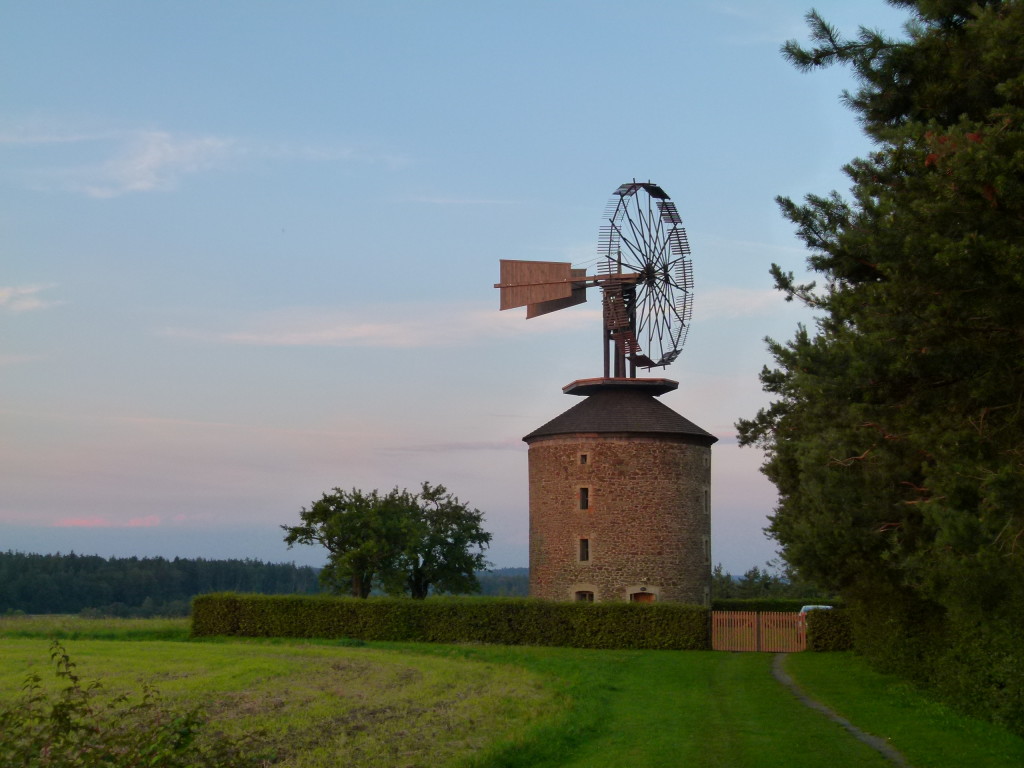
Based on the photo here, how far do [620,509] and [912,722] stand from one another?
23.4 meters

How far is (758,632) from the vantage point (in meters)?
34.2

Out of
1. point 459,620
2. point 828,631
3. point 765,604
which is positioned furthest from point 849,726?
point 765,604

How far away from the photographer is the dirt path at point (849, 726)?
1342 cm

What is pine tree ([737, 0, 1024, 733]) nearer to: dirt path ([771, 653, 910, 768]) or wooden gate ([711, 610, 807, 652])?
dirt path ([771, 653, 910, 768])

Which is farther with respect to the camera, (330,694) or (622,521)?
(622,521)

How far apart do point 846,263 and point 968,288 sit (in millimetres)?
2016

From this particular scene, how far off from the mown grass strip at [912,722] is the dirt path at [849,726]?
0.13m

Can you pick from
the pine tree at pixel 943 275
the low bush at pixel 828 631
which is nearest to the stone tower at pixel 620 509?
the low bush at pixel 828 631

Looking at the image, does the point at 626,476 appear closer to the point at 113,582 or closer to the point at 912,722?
the point at 912,722

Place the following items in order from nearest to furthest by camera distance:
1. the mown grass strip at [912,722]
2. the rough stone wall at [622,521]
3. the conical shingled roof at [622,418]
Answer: the mown grass strip at [912,722], the rough stone wall at [622,521], the conical shingled roof at [622,418]

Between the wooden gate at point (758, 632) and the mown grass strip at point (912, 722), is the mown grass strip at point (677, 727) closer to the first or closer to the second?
the mown grass strip at point (912, 722)

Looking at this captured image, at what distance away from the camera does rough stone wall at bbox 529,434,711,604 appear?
1550 inches

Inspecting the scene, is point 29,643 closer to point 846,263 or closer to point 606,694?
point 606,694

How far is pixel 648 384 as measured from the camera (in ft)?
138
